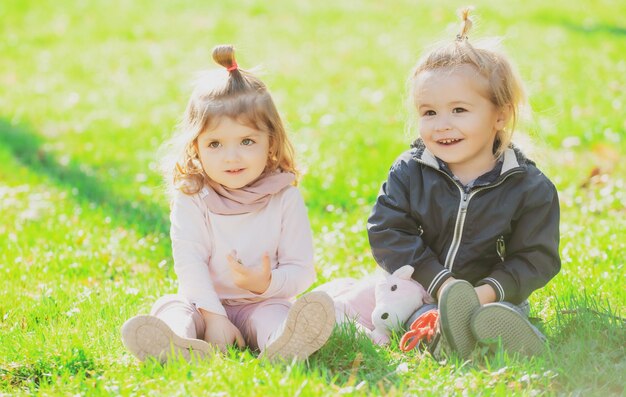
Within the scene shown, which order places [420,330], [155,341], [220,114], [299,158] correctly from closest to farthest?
1. [155,341]
2. [420,330]
3. [220,114]
4. [299,158]

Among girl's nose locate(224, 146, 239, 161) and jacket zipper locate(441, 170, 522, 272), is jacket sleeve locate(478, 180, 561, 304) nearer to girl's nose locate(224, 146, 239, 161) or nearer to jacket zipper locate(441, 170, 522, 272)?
jacket zipper locate(441, 170, 522, 272)

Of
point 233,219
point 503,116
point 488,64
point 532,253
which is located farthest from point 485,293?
point 233,219

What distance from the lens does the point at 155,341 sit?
11.0 ft

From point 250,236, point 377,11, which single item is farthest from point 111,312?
point 377,11

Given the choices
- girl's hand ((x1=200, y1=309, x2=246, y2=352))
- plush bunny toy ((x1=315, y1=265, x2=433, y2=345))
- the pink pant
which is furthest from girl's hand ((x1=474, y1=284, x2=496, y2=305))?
girl's hand ((x1=200, y1=309, x2=246, y2=352))

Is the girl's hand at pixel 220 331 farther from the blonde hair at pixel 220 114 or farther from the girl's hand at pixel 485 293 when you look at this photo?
the girl's hand at pixel 485 293

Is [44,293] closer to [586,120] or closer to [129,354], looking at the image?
[129,354]

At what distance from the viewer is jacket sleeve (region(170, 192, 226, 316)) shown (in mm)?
3716

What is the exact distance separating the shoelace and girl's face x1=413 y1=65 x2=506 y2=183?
2.16 ft

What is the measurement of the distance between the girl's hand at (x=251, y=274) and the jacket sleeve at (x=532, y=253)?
3.10 feet

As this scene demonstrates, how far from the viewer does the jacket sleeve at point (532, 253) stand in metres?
3.77

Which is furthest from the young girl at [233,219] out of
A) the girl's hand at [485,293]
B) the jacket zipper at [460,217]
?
the girl's hand at [485,293]

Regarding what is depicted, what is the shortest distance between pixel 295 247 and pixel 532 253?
1.05m

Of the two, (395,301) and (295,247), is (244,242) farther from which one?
(395,301)
